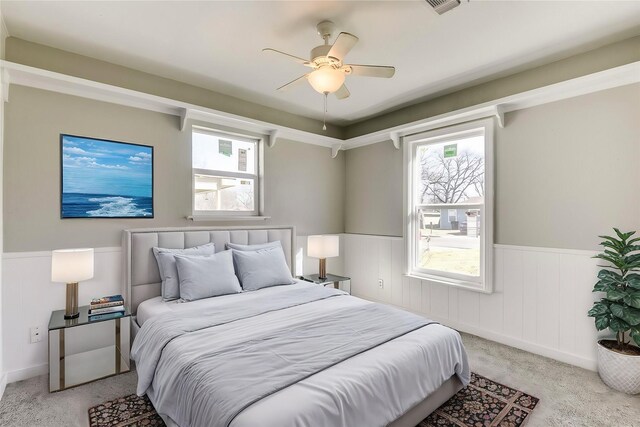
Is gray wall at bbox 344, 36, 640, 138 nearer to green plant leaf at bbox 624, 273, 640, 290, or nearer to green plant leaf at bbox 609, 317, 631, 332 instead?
green plant leaf at bbox 624, 273, 640, 290

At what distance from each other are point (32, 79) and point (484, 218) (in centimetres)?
424

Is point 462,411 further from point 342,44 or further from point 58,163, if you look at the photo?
point 58,163

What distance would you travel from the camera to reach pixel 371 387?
5.08 feet

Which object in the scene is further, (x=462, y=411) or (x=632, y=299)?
(x=632, y=299)

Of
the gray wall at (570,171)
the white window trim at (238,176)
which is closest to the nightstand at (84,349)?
the white window trim at (238,176)

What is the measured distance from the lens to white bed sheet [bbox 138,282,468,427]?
1.31m

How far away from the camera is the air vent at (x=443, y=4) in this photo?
6.45 ft

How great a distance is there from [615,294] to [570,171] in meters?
1.07

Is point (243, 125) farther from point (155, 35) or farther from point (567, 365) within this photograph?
point (567, 365)

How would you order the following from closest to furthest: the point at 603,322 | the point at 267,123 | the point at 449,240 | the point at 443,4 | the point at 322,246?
the point at 443,4 < the point at 603,322 < the point at 449,240 < the point at 267,123 < the point at 322,246

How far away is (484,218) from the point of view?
3.26 m

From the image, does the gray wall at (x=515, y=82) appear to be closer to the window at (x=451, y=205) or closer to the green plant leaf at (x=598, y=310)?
the window at (x=451, y=205)

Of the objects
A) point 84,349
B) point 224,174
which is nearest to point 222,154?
point 224,174

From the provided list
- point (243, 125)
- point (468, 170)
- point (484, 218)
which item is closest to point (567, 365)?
point (484, 218)
